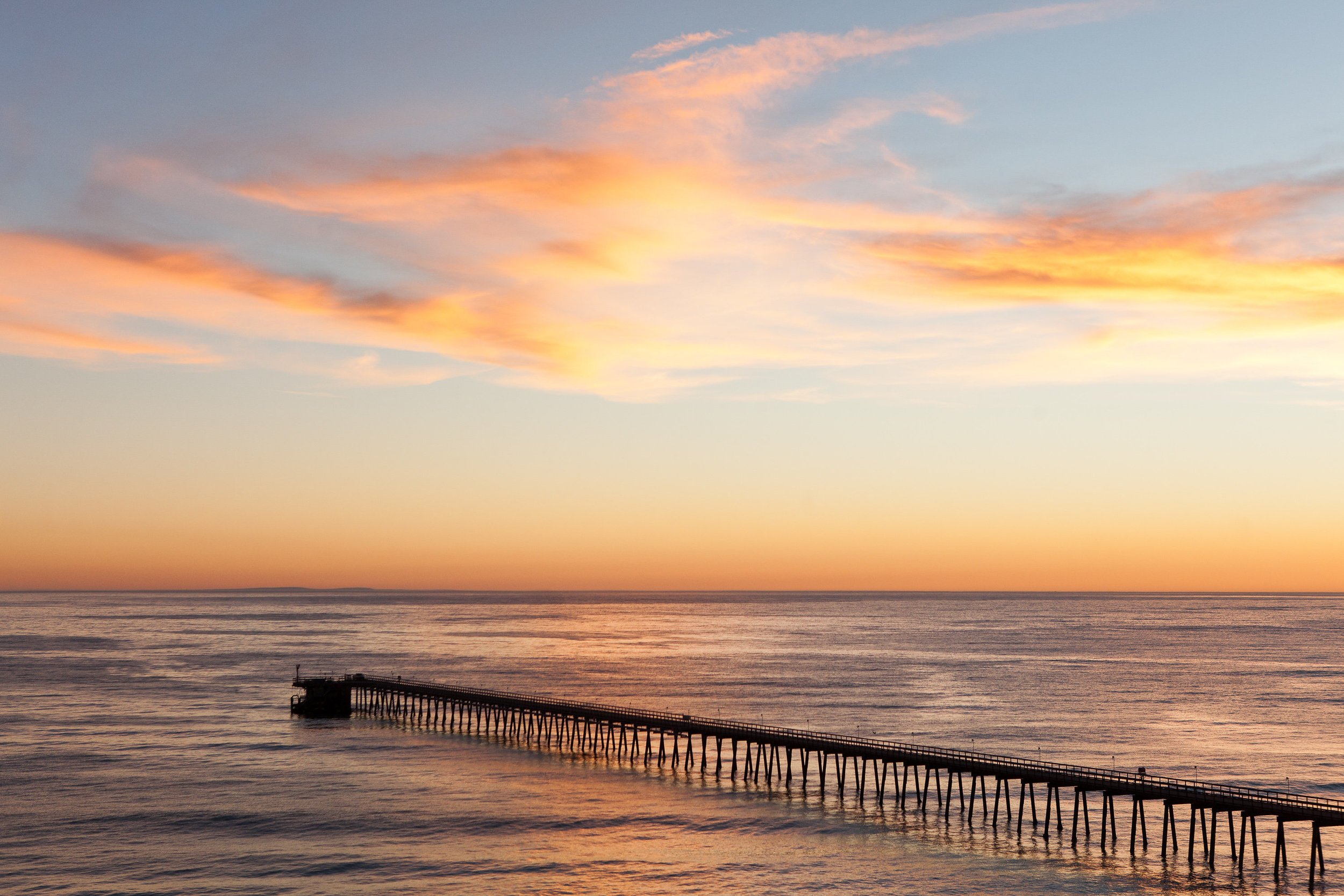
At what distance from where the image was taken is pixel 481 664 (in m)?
174

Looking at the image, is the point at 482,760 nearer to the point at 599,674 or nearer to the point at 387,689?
the point at 387,689

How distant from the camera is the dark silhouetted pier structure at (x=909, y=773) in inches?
2200

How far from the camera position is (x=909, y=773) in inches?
3312

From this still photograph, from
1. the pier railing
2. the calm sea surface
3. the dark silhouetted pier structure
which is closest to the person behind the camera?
the pier railing

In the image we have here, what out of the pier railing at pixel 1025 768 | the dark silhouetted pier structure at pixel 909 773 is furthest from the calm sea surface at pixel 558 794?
the pier railing at pixel 1025 768

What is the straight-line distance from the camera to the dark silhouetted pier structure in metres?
55.9

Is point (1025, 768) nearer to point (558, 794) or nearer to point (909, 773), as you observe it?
point (909, 773)

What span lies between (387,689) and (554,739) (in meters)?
19.7

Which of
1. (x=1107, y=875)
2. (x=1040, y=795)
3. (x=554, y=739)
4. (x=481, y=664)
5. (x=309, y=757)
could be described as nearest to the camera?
(x=1107, y=875)

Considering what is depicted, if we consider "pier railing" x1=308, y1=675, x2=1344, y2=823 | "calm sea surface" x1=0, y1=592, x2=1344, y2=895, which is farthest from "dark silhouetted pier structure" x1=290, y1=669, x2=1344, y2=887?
"calm sea surface" x1=0, y1=592, x2=1344, y2=895

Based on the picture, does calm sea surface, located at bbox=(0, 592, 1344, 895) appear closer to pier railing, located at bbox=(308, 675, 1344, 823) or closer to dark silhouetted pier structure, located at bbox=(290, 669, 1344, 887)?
dark silhouetted pier structure, located at bbox=(290, 669, 1344, 887)

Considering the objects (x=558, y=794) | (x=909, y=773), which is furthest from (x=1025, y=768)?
(x=558, y=794)

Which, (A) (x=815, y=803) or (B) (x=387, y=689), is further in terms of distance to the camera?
(B) (x=387, y=689)

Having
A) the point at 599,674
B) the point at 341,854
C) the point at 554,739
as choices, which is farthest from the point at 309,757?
the point at 599,674
